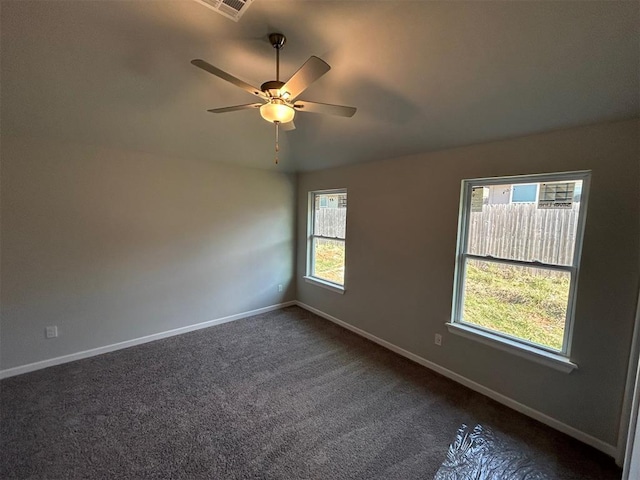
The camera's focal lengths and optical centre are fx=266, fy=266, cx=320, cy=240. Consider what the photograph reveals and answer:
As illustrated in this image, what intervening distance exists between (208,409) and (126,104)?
2.80 m

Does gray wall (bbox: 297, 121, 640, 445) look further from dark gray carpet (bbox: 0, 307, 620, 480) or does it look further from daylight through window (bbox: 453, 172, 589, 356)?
dark gray carpet (bbox: 0, 307, 620, 480)

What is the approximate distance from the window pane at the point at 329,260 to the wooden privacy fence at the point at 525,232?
1.85 metres

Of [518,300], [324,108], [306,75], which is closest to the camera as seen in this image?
[306,75]

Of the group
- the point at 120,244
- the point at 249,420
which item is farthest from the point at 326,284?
the point at 120,244

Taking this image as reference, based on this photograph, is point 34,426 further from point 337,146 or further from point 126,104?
point 337,146

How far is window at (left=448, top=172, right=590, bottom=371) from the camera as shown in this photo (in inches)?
81.3

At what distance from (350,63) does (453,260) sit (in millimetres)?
2009

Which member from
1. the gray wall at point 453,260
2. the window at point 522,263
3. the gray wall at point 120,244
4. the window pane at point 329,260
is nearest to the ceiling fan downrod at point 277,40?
the gray wall at point 453,260

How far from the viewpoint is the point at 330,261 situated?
13.9 ft

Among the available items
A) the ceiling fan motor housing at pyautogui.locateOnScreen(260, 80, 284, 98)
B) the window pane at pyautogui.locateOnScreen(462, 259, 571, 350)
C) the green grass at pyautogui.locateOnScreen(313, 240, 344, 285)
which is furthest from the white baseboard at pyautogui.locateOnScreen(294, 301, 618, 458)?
the ceiling fan motor housing at pyautogui.locateOnScreen(260, 80, 284, 98)

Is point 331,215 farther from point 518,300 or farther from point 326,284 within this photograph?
point 518,300

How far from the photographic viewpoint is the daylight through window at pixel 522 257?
6.79ft

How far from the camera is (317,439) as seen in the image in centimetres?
193

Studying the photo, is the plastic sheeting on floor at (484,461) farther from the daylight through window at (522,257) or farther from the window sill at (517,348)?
the daylight through window at (522,257)
